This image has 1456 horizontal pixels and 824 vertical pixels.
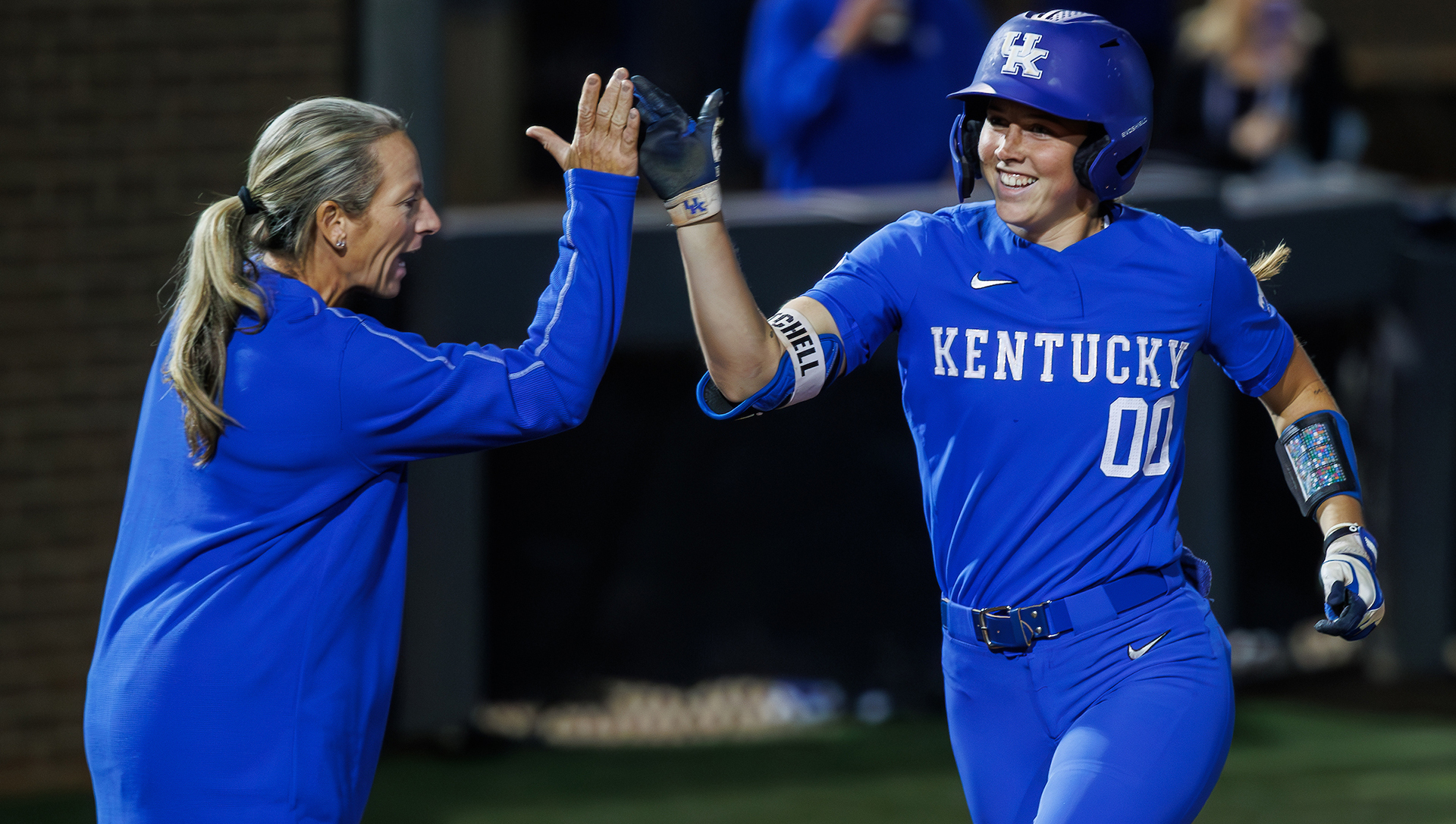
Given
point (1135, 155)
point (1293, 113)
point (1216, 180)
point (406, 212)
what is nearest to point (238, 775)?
point (406, 212)

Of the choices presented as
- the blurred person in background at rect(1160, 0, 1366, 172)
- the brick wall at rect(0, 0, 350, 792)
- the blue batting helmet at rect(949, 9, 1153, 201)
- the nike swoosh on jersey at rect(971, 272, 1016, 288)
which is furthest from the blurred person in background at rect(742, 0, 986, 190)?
the nike swoosh on jersey at rect(971, 272, 1016, 288)

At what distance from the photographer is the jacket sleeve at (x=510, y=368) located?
8.75 feet

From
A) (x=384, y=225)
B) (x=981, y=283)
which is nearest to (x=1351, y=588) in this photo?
(x=981, y=283)

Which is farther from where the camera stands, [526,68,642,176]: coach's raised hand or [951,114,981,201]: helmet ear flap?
[951,114,981,201]: helmet ear flap

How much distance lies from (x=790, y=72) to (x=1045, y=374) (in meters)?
4.09

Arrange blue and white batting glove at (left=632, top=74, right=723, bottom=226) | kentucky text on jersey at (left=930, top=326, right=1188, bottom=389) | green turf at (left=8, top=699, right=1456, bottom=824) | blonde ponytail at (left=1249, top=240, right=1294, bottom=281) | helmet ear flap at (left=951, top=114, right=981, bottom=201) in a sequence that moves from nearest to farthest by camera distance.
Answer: blue and white batting glove at (left=632, top=74, right=723, bottom=226), kentucky text on jersey at (left=930, top=326, right=1188, bottom=389), helmet ear flap at (left=951, top=114, right=981, bottom=201), blonde ponytail at (left=1249, top=240, right=1294, bottom=281), green turf at (left=8, top=699, right=1456, bottom=824)

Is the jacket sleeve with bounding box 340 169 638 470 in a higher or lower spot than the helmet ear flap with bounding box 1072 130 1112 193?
lower

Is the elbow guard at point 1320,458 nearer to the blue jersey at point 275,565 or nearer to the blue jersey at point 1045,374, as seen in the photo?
the blue jersey at point 1045,374

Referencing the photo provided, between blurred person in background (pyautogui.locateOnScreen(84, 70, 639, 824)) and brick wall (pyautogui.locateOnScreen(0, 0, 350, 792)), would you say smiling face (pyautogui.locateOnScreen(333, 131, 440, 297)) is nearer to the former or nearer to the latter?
blurred person in background (pyautogui.locateOnScreen(84, 70, 639, 824))

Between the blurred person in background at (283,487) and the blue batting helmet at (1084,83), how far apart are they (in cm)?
71

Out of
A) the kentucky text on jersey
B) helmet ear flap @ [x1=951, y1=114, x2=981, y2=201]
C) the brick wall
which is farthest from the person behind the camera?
the brick wall

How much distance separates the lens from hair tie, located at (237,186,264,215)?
111 inches

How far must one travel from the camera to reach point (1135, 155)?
124 inches

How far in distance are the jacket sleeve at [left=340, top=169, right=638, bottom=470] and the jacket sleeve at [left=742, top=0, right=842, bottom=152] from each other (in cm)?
400
